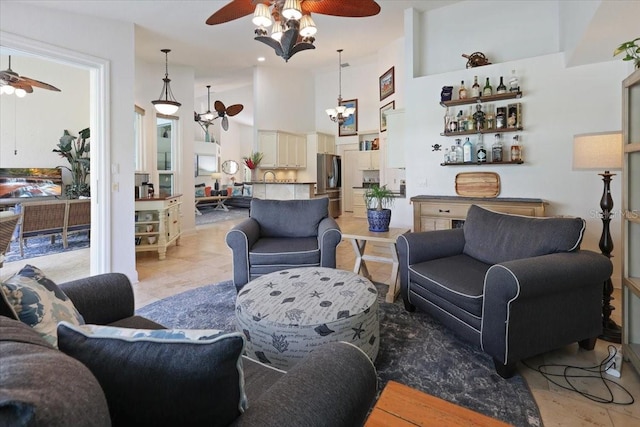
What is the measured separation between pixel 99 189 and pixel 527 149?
4773 millimetres

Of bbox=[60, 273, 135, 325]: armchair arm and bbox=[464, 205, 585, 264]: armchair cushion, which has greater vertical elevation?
bbox=[464, 205, 585, 264]: armchair cushion

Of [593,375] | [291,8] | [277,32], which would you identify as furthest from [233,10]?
[593,375]

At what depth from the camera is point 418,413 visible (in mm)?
980

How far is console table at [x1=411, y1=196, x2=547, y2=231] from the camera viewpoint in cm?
346

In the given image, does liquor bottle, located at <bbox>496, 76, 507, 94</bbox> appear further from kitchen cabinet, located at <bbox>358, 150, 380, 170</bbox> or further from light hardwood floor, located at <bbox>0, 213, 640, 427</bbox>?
kitchen cabinet, located at <bbox>358, 150, 380, 170</bbox>

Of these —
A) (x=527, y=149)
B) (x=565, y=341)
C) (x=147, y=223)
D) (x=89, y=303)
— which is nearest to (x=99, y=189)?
(x=147, y=223)

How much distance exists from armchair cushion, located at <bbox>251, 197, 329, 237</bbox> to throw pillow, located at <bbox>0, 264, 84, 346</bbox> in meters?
2.46

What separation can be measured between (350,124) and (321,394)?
8.52m

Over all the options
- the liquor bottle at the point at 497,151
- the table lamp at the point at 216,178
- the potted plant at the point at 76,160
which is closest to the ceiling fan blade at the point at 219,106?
the potted plant at the point at 76,160

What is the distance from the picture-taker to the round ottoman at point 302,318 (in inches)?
64.6

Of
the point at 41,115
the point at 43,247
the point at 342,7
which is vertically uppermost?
the point at 41,115

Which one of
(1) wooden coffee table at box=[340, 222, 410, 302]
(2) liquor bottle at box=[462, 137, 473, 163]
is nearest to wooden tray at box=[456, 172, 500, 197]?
(2) liquor bottle at box=[462, 137, 473, 163]

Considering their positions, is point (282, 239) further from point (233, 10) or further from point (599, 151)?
point (599, 151)

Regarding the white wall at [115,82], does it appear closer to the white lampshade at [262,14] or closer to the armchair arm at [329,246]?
the white lampshade at [262,14]
